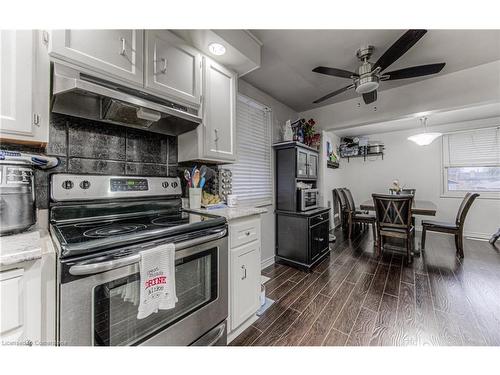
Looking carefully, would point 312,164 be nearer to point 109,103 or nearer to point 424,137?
point 424,137

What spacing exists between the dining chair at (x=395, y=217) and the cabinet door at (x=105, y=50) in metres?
3.30

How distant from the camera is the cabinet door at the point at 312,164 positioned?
301 centimetres

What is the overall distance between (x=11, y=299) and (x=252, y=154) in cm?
227

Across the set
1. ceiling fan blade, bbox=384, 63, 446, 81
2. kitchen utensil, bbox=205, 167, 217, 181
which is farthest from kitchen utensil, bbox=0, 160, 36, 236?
ceiling fan blade, bbox=384, 63, 446, 81

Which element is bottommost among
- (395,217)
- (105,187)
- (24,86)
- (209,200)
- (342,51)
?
(395,217)

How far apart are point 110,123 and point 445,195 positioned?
609 centimetres

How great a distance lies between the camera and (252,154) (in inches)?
103

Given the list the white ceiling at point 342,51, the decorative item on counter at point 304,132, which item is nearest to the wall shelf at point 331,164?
the decorative item on counter at point 304,132

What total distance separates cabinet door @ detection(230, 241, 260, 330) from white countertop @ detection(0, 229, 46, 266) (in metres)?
0.99

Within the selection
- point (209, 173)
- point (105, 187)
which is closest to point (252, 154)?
point (209, 173)

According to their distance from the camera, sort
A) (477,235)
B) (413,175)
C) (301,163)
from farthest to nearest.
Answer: (413,175), (477,235), (301,163)

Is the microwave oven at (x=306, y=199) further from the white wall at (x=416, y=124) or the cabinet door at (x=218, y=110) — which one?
the cabinet door at (x=218, y=110)

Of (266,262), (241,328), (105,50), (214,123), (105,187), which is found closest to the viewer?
(105,50)

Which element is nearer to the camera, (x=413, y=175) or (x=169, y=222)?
(x=169, y=222)
